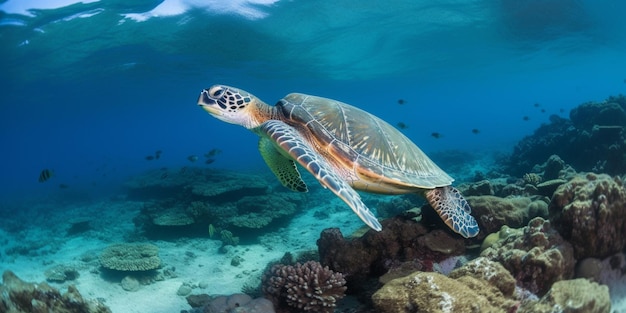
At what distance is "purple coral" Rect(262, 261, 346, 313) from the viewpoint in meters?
3.52

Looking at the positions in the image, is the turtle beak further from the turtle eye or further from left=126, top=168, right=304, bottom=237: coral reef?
left=126, top=168, right=304, bottom=237: coral reef

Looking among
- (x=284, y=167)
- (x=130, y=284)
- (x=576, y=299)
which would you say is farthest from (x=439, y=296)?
(x=130, y=284)

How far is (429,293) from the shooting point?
8.23 feet

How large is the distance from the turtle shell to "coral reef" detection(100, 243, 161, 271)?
14.3 ft

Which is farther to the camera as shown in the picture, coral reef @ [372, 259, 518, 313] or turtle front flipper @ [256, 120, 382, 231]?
turtle front flipper @ [256, 120, 382, 231]

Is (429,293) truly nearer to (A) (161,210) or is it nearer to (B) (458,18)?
(A) (161,210)

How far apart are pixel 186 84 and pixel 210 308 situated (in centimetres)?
3287

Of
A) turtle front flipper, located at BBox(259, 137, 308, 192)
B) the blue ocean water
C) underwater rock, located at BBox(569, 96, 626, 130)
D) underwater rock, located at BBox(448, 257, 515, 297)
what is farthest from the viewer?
the blue ocean water

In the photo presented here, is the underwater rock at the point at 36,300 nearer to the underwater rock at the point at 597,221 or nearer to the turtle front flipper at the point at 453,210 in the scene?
the turtle front flipper at the point at 453,210

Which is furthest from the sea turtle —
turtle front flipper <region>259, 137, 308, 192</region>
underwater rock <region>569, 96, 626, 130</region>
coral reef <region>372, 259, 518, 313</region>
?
underwater rock <region>569, 96, 626, 130</region>

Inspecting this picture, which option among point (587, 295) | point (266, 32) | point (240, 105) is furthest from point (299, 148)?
point (266, 32)

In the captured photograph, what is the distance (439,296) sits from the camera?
2.45 meters

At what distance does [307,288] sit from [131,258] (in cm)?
509

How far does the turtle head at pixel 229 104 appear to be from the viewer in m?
4.63
